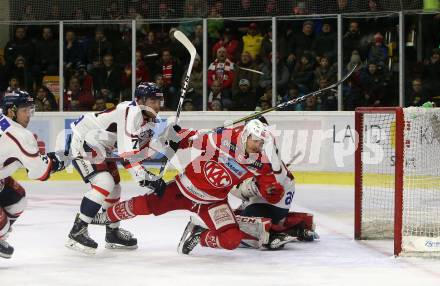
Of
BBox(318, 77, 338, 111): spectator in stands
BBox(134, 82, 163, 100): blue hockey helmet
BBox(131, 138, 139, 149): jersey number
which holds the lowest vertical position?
BBox(131, 138, 139, 149): jersey number

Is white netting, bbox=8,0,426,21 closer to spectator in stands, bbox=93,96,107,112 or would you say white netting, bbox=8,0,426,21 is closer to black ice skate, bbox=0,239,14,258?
spectator in stands, bbox=93,96,107,112

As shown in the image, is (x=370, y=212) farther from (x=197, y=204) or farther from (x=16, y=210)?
(x=16, y=210)

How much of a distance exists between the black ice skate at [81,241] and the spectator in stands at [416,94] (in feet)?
15.6

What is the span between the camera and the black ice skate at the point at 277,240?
193 inches

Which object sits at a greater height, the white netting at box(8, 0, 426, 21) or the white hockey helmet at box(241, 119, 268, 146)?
the white netting at box(8, 0, 426, 21)

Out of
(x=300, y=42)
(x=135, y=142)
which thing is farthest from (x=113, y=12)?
(x=135, y=142)

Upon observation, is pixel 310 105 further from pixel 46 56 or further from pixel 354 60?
pixel 46 56

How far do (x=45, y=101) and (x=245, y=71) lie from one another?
212 cm

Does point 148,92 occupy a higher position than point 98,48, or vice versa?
point 98,48

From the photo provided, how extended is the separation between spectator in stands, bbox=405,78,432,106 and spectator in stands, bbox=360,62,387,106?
30cm

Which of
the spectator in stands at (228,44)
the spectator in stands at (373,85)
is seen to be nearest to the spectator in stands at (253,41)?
the spectator in stands at (228,44)

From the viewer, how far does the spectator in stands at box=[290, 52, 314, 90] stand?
9252 mm

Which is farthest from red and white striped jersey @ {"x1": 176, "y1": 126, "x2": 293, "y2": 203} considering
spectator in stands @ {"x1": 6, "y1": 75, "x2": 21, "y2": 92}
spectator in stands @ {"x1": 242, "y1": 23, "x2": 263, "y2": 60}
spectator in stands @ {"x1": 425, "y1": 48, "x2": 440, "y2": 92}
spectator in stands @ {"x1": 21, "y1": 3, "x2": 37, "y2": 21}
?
spectator in stands @ {"x1": 6, "y1": 75, "x2": 21, "y2": 92}

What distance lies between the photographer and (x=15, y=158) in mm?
4219
